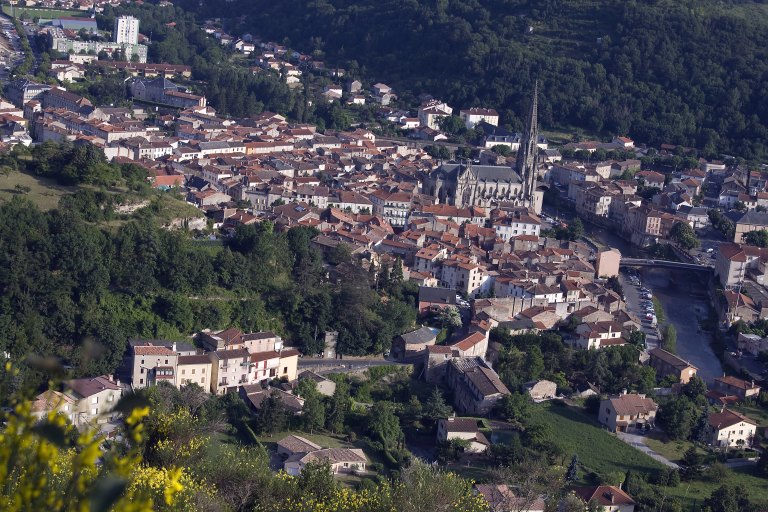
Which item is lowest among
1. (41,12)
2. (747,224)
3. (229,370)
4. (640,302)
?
(640,302)

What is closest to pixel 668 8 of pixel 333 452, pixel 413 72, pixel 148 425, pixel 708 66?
pixel 708 66

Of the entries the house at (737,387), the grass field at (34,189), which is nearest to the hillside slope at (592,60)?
the house at (737,387)

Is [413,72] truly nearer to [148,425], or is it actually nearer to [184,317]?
[184,317]

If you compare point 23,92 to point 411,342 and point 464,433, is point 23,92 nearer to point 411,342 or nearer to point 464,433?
point 411,342

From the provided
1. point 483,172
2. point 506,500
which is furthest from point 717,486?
point 483,172

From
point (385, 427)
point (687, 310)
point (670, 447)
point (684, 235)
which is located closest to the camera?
point (385, 427)

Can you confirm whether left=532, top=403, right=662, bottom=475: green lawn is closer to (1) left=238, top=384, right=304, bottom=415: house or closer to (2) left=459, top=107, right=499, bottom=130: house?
(1) left=238, top=384, right=304, bottom=415: house
